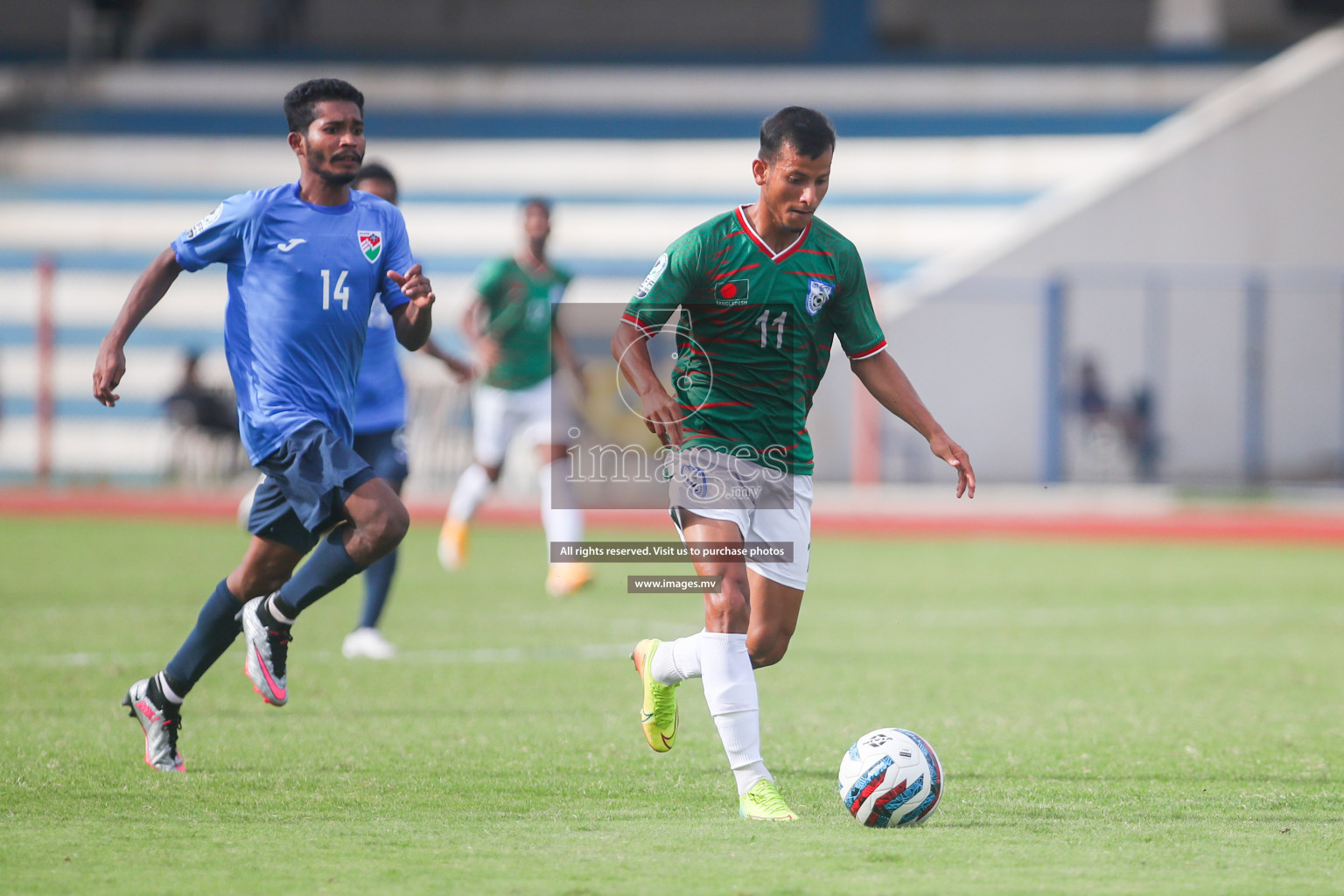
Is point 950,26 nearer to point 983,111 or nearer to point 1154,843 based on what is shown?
point 983,111

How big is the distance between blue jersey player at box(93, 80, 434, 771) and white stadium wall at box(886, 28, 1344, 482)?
1554cm

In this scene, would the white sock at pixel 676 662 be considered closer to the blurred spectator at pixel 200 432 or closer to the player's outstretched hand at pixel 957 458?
the player's outstretched hand at pixel 957 458

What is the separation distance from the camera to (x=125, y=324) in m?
5.48

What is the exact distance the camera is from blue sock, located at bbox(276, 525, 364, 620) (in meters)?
5.53

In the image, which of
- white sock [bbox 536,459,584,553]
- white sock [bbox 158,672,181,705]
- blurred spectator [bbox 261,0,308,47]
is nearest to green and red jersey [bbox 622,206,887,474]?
white sock [bbox 158,672,181,705]

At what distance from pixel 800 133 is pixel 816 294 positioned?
57 cm

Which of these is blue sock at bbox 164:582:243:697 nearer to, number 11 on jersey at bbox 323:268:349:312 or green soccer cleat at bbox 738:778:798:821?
number 11 on jersey at bbox 323:268:349:312

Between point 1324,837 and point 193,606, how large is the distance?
7854 millimetres

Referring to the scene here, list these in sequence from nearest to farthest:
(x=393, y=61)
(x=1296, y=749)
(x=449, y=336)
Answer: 1. (x=1296, y=749)
2. (x=449, y=336)
3. (x=393, y=61)

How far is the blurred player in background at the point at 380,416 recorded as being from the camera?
26.8 ft

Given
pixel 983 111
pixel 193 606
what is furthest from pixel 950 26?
pixel 193 606

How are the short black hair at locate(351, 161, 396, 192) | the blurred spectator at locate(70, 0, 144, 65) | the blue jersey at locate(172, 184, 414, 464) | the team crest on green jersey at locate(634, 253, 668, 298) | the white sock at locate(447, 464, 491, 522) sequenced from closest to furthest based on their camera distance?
the team crest on green jersey at locate(634, 253, 668, 298)
the blue jersey at locate(172, 184, 414, 464)
the short black hair at locate(351, 161, 396, 192)
the white sock at locate(447, 464, 491, 522)
the blurred spectator at locate(70, 0, 144, 65)

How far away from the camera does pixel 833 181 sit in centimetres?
2597

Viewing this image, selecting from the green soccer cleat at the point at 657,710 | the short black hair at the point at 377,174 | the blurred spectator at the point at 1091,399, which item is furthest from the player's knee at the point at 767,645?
the blurred spectator at the point at 1091,399
